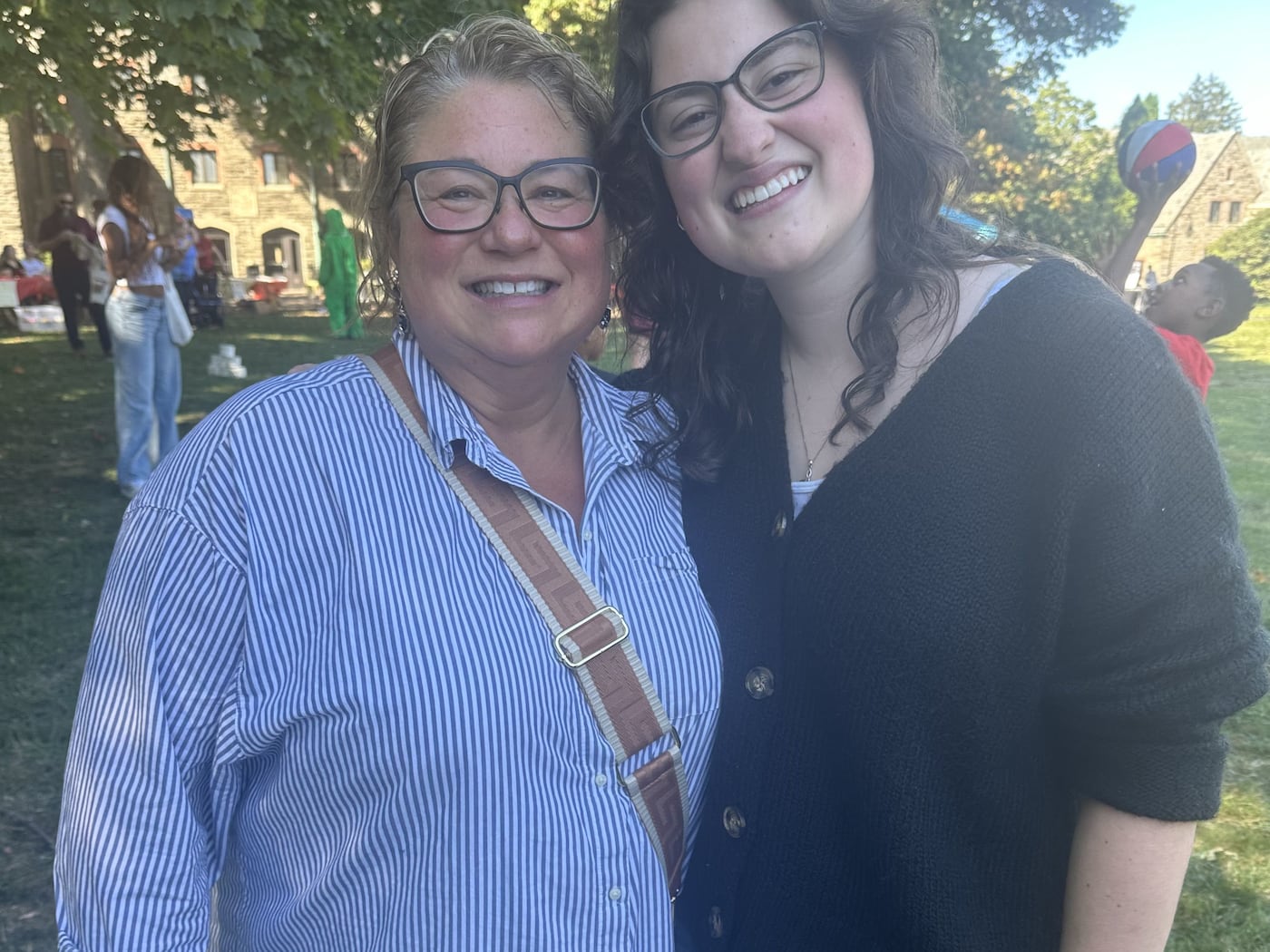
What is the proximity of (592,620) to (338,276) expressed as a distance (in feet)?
48.1

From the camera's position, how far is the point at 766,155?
1.57 metres

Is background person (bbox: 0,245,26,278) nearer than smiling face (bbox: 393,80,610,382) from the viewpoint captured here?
No

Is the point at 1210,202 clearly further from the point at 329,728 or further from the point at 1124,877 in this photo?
the point at 329,728

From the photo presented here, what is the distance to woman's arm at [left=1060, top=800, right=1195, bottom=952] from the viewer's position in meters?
1.42

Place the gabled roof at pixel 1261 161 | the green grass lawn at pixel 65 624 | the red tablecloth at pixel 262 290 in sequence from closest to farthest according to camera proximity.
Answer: the green grass lawn at pixel 65 624
the red tablecloth at pixel 262 290
the gabled roof at pixel 1261 161

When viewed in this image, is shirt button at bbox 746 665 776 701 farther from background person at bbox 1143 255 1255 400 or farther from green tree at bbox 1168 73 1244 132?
green tree at bbox 1168 73 1244 132

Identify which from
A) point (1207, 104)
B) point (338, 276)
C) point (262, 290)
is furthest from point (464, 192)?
point (1207, 104)

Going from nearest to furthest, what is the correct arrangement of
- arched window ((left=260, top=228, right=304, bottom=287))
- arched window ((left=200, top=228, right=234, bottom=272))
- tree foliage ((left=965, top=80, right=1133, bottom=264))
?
1. tree foliage ((left=965, top=80, right=1133, bottom=264))
2. arched window ((left=200, top=228, right=234, bottom=272))
3. arched window ((left=260, top=228, right=304, bottom=287))

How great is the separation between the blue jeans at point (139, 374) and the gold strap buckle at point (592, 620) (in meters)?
5.92

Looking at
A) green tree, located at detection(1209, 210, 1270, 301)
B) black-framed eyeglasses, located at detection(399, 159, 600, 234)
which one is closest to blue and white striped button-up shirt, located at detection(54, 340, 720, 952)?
black-framed eyeglasses, located at detection(399, 159, 600, 234)

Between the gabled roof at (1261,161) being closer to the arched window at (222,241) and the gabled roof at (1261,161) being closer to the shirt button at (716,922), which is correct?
the arched window at (222,241)

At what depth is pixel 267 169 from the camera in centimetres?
3625

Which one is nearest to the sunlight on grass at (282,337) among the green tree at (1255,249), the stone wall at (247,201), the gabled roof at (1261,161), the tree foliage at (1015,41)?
the tree foliage at (1015,41)

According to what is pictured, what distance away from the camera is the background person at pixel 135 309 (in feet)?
21.6
